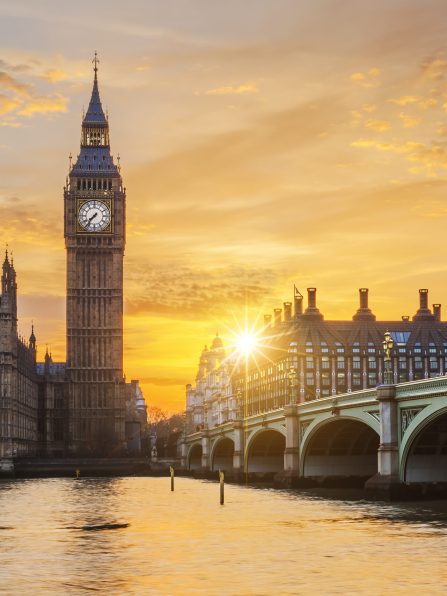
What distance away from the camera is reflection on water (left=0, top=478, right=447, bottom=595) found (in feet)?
119

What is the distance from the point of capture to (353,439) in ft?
330

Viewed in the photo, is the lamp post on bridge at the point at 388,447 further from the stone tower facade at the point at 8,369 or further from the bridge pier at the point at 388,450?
the stone tower facade at the point at 8,369

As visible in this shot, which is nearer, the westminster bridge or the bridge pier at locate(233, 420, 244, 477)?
the westminster bridge

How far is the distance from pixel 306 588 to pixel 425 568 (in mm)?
6385

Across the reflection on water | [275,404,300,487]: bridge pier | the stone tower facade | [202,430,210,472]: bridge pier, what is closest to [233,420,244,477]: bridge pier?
[202,430,210,472]: bridge pier

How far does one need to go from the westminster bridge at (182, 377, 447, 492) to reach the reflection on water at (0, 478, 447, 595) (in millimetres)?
4472

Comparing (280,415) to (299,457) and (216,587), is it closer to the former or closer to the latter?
(299,457)

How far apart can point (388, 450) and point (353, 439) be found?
26179 millimetres

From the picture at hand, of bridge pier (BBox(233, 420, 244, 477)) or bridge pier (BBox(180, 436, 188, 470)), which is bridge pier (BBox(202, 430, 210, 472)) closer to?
bridge pier (BBox(233, 420, 244, 477))

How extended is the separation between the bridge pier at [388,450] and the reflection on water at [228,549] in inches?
106

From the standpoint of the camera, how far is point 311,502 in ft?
256

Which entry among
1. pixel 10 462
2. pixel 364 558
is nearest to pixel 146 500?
pixel 364 558

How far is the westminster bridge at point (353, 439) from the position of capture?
2879 inches

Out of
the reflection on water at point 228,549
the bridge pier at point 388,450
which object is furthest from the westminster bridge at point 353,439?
the reflection on water at point 228,549
